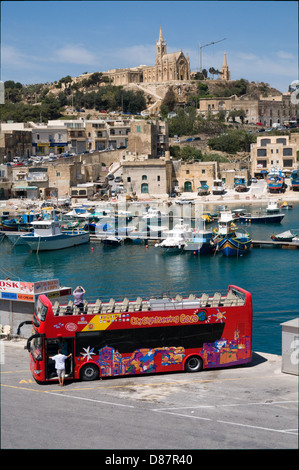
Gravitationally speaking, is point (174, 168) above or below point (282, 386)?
above

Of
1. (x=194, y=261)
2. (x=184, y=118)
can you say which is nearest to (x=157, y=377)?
(x=194, y=261)

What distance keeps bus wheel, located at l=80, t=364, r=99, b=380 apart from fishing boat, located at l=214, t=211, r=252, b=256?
927 inches

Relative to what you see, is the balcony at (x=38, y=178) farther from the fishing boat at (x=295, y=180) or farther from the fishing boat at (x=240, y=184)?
the fishing boat at (x=295, y=180)

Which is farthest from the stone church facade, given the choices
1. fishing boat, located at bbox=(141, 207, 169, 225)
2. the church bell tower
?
fishing boat, located at bbox=(141, 207, 169, 225)

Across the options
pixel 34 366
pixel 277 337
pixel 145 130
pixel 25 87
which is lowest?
pixel 277 337

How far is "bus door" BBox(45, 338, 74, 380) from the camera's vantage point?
1156 cm

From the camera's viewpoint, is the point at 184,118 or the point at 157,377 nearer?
the point at 157,377

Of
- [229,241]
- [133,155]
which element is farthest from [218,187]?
[229,241]

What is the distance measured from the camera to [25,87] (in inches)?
4232

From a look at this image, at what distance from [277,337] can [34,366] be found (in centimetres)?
875

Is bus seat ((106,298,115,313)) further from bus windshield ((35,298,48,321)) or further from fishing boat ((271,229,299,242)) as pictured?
fishing boat ((271,229,299,242))

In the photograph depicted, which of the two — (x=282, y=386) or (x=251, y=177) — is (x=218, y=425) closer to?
(x=282, y=386)

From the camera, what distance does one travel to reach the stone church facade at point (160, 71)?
95.4m

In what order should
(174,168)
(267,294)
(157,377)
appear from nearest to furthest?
1. (157,377)
2. (267,294)
3. (174,168)
